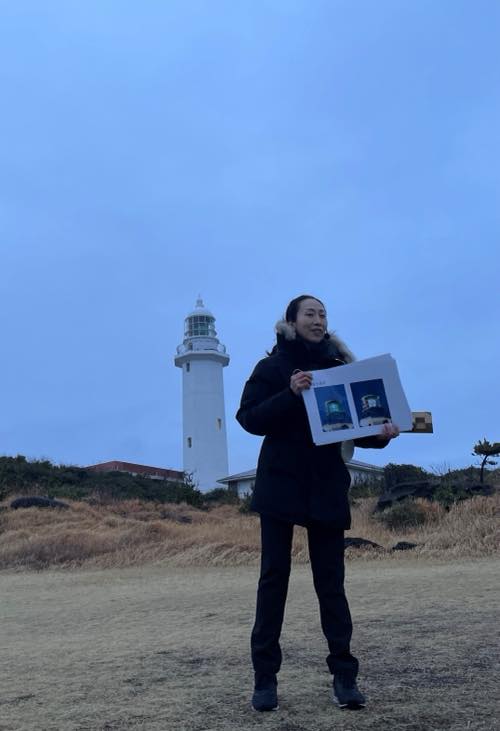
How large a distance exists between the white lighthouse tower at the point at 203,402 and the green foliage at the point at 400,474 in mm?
16067

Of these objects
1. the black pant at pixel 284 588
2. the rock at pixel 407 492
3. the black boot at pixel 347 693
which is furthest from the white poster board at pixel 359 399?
the rock at pixel 407 492

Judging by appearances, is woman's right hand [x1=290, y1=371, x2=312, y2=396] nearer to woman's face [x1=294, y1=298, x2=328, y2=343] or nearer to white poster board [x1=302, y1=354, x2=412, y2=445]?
white poster board [x1=302, y1=354, x2=412, y2=445]

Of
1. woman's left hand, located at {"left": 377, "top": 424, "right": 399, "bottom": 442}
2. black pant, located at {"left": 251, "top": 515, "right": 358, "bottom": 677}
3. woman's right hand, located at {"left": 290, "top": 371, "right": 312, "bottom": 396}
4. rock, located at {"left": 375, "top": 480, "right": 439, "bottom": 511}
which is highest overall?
rock, located at {"left": 375, "top": 480, "right": 439, "bottom": 511}

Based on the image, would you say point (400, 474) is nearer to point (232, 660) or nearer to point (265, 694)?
point (232, 660)

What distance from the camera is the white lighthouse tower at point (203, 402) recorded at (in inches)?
1319

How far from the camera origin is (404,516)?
13.1 meters

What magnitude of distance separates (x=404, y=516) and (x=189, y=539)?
3785mm

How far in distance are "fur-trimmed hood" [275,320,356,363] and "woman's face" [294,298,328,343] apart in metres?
0.05

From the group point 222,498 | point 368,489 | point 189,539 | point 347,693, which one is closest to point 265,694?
point 347,693

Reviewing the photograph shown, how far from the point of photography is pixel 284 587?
122 inches

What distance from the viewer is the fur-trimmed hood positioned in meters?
3.37

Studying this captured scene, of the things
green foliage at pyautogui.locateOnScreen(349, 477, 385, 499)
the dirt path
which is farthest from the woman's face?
green foliage at pyautogui.locateOnScreen(349, 477, 385, 499)

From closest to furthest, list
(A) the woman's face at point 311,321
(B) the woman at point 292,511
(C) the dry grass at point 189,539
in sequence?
(B) the woman at point 292,511 < (A) the woman's face at point 311,321 < (C) the dry grass at point 189,539

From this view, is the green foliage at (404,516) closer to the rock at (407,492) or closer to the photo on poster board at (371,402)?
the rock at (407,492)
